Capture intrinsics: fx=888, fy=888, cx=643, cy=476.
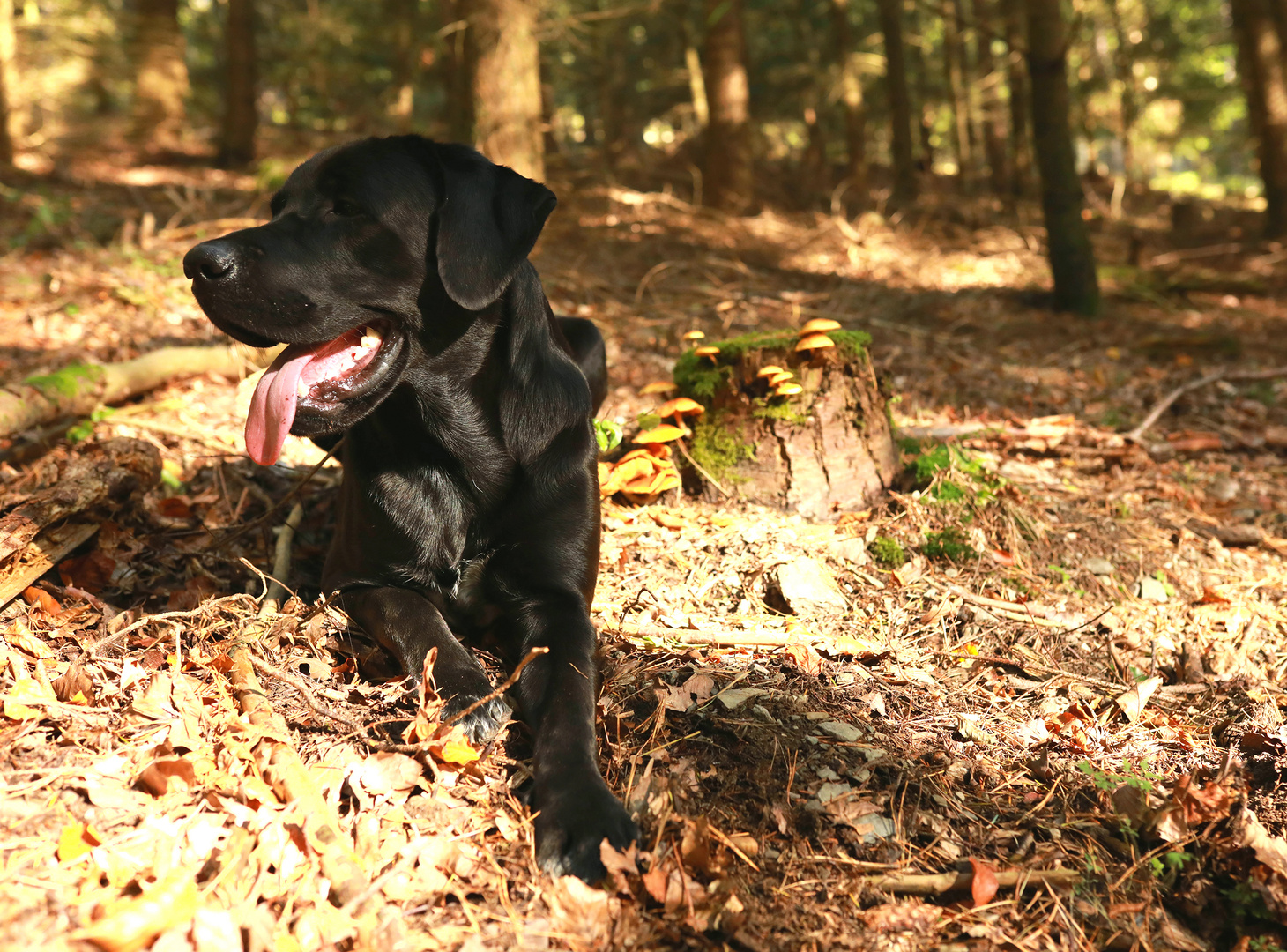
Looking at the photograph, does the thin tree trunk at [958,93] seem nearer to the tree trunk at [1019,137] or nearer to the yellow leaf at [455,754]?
the tree trunk at [1019,137]

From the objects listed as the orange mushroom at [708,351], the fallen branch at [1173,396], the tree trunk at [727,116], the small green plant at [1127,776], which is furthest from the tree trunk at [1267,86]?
the small green plant at [1127,776]

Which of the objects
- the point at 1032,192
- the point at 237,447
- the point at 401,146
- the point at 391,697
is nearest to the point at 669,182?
the point at 1032,192

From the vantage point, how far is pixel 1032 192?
16.8 m

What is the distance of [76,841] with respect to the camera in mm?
1804

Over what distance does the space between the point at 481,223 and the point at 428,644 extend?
1.29 meters

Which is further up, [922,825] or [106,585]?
[106,585]

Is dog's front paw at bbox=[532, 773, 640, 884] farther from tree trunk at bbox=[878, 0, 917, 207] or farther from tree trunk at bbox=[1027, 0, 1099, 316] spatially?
tree trunk at bbox=[878, 0, 917, 207]

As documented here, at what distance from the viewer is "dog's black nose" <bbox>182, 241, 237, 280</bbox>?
247 centimetres

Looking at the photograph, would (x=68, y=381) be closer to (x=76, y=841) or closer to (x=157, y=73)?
(x=76, y=841)

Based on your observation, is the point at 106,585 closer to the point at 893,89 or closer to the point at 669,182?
the point at 669,182

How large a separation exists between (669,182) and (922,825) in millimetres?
12670

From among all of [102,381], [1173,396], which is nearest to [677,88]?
[1173,396]

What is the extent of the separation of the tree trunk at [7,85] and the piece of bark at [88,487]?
11.6m

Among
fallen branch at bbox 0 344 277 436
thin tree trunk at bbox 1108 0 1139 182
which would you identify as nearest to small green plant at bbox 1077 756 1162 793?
fallen branch at bbox 0 344 277 436
